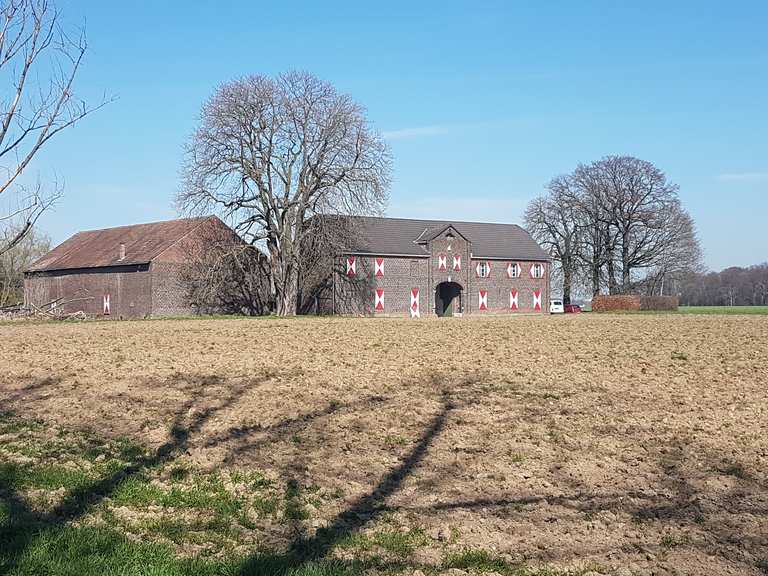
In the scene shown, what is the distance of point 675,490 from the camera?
8.28 metres

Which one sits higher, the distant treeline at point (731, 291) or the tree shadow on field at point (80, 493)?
the distant treeline at point (731, 291)

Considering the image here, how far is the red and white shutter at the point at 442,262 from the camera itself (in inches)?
2355

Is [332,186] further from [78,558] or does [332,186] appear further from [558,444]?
[78,558]

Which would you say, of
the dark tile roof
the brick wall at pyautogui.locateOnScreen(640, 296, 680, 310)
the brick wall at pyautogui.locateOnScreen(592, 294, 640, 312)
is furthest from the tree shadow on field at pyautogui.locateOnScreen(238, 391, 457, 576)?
the brick wall at pyautogui.locateOnScreen(640, 296, 680, 310)

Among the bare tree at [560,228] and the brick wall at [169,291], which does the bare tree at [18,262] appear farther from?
the bare tree at [560,228]

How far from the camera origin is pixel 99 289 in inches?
2244

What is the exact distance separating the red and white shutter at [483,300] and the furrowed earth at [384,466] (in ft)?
146

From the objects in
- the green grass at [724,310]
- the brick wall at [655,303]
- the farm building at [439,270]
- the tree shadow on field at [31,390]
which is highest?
the farm building at [439,270]

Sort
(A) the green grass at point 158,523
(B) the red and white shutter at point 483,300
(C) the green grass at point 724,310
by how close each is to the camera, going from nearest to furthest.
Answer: (A) the green grass at point 158,523, (B) the red and white shutter at point 483,300, (C) the green grass at point 724,310

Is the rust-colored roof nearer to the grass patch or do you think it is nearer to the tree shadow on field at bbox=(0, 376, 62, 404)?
the tree shadow on field at bbox=(0, 376, 62, 404)

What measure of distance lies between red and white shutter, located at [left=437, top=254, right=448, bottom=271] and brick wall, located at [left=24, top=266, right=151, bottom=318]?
20901mm

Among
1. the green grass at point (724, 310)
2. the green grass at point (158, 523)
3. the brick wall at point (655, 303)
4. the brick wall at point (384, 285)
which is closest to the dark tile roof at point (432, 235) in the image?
the brick wall at point (384, 285)

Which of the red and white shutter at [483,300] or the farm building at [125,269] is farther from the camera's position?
the red and white shutter at [483,300]

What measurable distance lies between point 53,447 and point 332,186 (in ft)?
133
